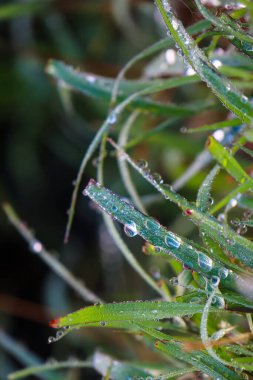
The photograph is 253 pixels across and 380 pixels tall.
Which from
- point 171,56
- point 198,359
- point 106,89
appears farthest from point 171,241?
point 171,56

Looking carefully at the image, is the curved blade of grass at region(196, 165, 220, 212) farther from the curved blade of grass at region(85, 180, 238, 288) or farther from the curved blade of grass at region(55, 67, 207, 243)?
the curved blade of grass at region(55, 67, 207, 243)

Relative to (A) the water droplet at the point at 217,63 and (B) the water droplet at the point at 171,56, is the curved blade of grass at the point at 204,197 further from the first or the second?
(B) the water droplet at the point at 171,56

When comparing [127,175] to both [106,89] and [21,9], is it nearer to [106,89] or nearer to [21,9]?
[106,89]

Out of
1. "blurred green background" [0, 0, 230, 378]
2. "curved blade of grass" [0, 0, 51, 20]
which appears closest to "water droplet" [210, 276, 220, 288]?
"blurred green background" [0, 0, 230, 378]

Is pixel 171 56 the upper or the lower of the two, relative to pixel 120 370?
upper

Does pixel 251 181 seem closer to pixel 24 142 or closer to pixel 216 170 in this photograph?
pixel 216 170

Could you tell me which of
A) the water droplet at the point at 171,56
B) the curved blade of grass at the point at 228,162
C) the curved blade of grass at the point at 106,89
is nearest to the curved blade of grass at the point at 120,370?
the curved blade of grass at the point at 228,162
